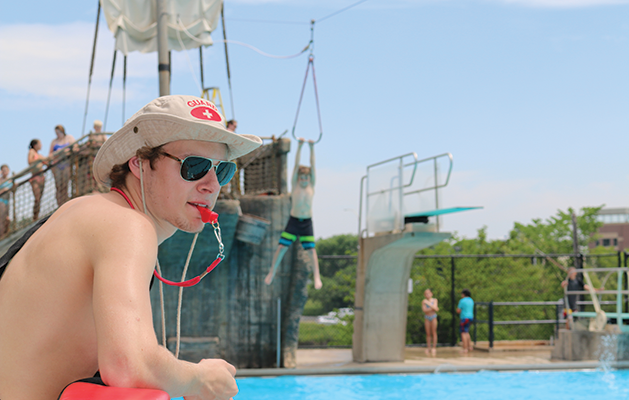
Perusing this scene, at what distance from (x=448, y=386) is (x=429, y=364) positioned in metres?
1.66

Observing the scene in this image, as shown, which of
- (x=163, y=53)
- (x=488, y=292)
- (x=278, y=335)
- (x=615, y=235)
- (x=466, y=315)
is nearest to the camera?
(x=163, y=53)

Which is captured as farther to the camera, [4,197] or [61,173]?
[4,197]

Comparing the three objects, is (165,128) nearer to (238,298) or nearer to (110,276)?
(110,276)

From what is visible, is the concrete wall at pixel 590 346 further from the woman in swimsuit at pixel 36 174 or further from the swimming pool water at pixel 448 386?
the woman in swimsuit at pixel 36 174

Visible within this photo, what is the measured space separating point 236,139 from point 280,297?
10897mm

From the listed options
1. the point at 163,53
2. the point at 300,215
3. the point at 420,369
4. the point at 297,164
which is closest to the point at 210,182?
the point at 163,53

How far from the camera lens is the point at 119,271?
1.24 meters

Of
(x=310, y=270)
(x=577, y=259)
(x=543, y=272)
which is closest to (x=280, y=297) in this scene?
(x=310, y=270)

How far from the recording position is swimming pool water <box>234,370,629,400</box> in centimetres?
1030

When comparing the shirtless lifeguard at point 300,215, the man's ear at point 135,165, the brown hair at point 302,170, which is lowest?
the man's ear at point 135,165

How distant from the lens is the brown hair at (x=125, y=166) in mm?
1543

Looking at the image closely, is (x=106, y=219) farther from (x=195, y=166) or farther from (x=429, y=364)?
(x=429, y=364)

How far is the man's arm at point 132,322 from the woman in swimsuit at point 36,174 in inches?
426

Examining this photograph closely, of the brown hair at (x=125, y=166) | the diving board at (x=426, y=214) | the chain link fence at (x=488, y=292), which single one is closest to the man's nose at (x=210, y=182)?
the brown hair at (x=125, y=166)
